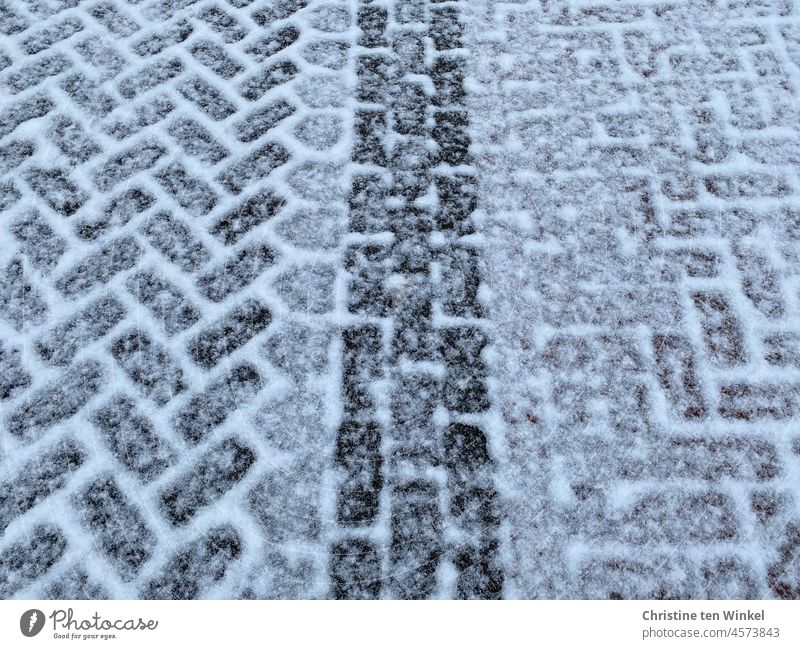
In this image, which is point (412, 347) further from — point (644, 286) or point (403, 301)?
point (644, 286)

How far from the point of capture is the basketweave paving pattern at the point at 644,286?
1.05 m

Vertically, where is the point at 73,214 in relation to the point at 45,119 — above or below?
below

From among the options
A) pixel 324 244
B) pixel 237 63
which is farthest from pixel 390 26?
pixel 324 244

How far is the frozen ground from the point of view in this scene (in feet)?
→ 3.47

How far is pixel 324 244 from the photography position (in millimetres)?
1339

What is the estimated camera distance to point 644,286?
1.27 metres

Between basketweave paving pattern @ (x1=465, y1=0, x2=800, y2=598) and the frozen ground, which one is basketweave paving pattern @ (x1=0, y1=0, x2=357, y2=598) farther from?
basketweave paving pattern @ (x1=465, y1=0, x2=800, y2=598)

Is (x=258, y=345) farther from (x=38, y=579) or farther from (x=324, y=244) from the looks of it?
(x=38, y=579)
